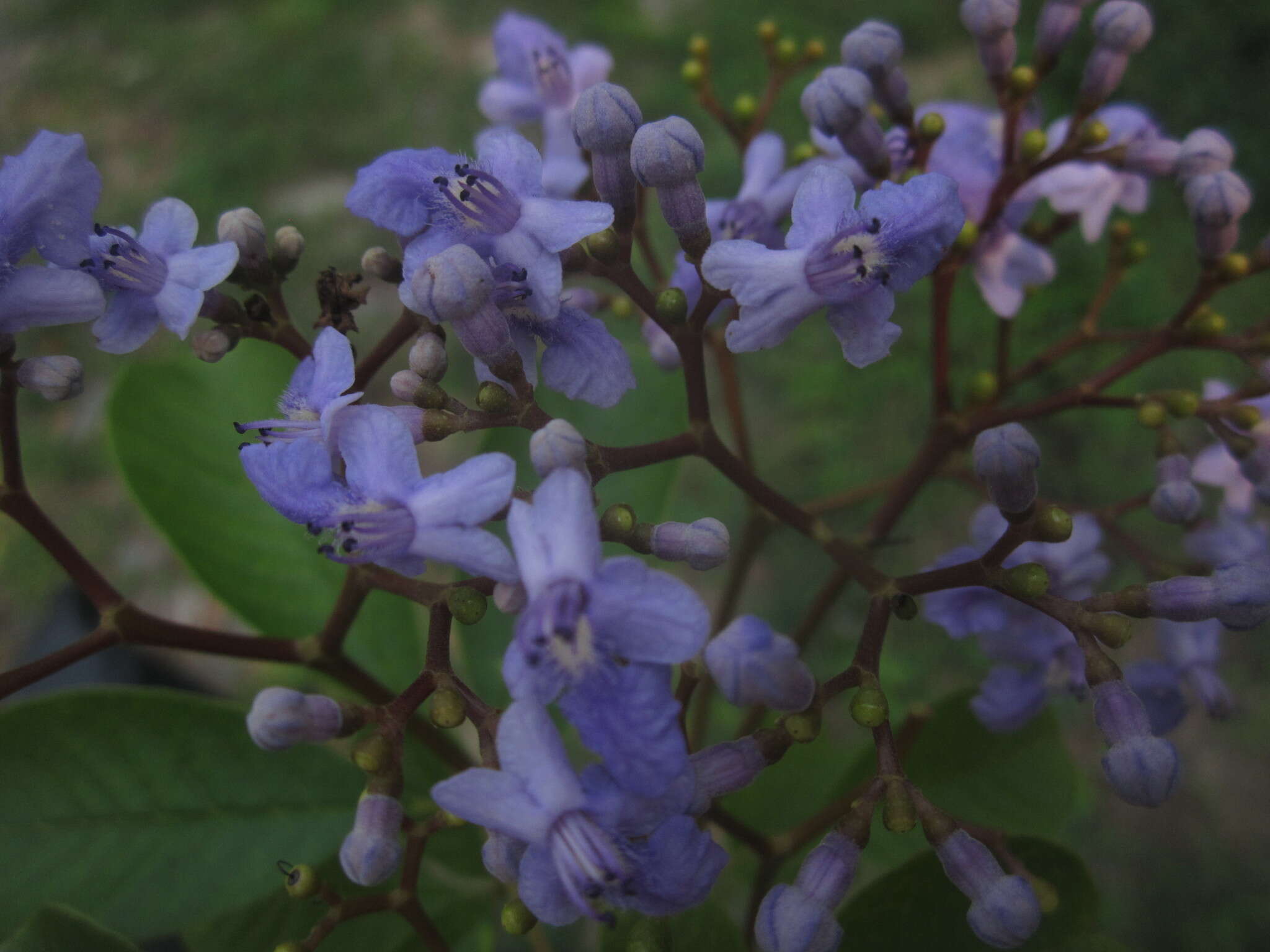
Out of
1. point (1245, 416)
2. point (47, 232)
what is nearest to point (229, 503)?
point (47, 232)

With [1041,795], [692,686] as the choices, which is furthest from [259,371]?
[1041,795]

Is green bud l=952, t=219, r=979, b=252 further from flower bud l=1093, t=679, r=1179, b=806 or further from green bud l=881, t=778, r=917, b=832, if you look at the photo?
green bud l=881, t=778, r=917, b=832

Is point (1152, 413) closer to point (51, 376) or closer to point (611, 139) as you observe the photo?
point (611, 139)

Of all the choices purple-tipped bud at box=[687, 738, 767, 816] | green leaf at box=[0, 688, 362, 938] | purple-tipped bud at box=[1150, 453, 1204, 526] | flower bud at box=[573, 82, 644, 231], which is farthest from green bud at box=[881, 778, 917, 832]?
green leaf at box=[0, 688, 362, 938]

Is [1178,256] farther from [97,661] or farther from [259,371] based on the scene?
[97,661]

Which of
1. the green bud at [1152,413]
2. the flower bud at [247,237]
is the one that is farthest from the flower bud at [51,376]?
the green bud at [1152,413]

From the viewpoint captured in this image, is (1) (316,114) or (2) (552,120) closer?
(2) (552,120)
